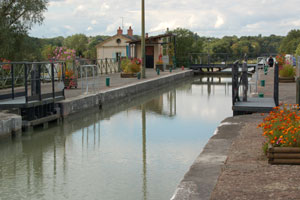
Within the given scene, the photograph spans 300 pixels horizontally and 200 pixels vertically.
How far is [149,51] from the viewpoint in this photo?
42750 mm

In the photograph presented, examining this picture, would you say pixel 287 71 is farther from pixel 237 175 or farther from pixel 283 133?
pixel 237 175

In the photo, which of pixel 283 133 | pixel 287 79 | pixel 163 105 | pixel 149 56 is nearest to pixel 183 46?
pixel 149 56

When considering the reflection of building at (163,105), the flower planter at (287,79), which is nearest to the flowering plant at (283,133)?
the reflection of building at (163,105)

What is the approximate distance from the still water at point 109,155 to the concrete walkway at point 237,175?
89 centimetres

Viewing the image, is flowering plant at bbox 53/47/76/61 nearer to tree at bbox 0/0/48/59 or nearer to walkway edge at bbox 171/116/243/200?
Answer: tree at bbox 0/0/48/59

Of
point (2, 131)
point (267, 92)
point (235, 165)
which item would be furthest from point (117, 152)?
point (267, 92)

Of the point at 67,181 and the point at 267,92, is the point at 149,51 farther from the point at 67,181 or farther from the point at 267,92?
the point at 67,181

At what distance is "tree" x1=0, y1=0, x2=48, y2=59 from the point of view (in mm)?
26042

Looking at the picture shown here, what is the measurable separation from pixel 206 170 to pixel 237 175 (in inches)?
22.3

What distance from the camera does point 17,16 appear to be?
1056 inches

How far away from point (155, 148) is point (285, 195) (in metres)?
5.93

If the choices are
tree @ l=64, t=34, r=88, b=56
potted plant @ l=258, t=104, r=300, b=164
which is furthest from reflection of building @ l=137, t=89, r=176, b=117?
tree @ l=64, t=34, r=88, b=56

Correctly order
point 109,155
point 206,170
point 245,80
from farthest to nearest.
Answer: point 245,80 → point 109,155 → point 206,170

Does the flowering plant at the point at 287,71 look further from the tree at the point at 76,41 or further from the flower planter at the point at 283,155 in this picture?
the tree at the point at 76,41
